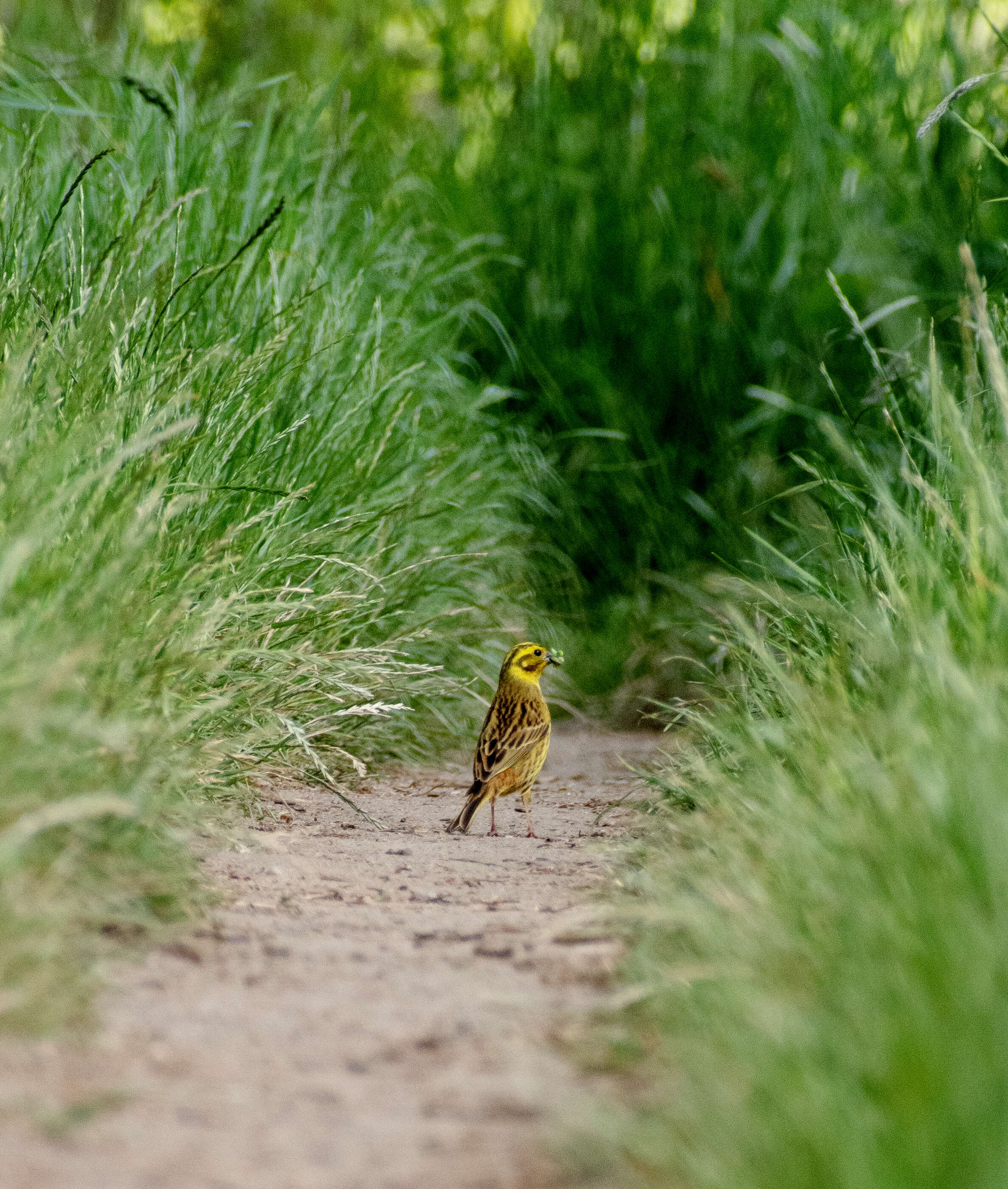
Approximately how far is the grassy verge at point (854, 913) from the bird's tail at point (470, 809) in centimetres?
78

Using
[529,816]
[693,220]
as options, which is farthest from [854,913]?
[693,220]

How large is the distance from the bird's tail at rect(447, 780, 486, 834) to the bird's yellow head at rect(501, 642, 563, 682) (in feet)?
1.71

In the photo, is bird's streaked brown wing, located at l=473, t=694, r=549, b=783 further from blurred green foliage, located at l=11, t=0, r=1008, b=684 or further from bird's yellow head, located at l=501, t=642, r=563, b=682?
blurred green foliage, located at l=11, t=0, r=1008, b=684

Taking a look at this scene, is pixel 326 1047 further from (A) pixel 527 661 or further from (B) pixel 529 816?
(A) pixel 527 661

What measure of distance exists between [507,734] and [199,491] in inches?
42.9

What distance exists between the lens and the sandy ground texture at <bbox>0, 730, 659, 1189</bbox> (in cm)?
163

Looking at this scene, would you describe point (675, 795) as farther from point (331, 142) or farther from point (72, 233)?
point (331, 142)

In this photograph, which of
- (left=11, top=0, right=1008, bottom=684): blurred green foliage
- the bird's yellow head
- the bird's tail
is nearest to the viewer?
the bird's tail

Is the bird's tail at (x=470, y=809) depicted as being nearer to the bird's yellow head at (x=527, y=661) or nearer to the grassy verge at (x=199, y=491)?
the grassy verge at (x=199, y=491)

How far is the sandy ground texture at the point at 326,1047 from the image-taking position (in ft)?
5.35

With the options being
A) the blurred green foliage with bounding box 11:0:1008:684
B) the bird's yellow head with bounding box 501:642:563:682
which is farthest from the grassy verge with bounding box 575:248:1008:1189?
the blurred green foliage with bounding box 11:0:1008:684

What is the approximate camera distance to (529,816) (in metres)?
4.36

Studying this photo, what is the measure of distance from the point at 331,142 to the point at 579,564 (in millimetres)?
2241

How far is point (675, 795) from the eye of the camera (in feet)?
11.5
